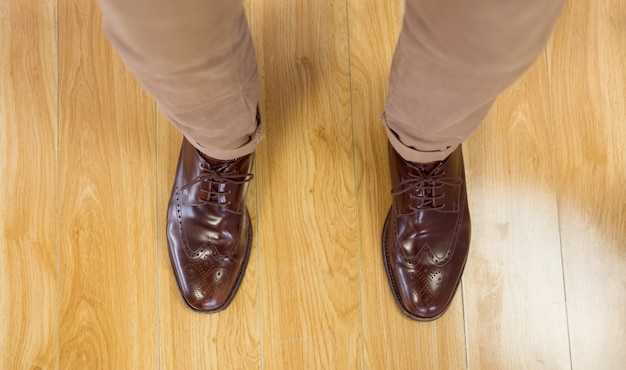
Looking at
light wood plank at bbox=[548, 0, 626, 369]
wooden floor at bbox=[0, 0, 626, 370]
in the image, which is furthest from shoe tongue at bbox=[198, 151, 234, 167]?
light wood plank at bbox=[548, 0, 626, 369]

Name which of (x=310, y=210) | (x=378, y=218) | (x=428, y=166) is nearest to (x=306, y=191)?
(x=310, y=210)

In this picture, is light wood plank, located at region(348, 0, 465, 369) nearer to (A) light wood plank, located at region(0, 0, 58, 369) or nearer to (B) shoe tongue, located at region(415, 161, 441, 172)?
(B) shoe tongue, located at region(415, 161, 441, 172)

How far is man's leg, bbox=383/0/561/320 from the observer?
0.46 metres

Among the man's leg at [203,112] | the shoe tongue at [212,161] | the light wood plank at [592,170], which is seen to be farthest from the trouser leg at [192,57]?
the light wood plank at [592,170]

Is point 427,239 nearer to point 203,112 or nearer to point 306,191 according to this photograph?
point 306,191

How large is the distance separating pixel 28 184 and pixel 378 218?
0.68 metres

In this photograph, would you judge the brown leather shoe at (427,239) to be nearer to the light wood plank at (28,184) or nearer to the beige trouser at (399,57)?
the beige trouser at (399,57)

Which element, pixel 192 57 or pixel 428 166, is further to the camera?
pixel 428 166

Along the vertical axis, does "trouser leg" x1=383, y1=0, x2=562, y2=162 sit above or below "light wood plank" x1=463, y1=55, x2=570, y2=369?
above

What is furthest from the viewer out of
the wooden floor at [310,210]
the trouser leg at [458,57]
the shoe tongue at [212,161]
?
the wooden floor at [310,210]

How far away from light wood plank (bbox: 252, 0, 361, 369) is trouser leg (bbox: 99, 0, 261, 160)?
13.0 inches

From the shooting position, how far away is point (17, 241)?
38.9 inches

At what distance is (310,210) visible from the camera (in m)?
1.01

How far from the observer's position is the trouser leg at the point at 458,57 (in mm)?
445
